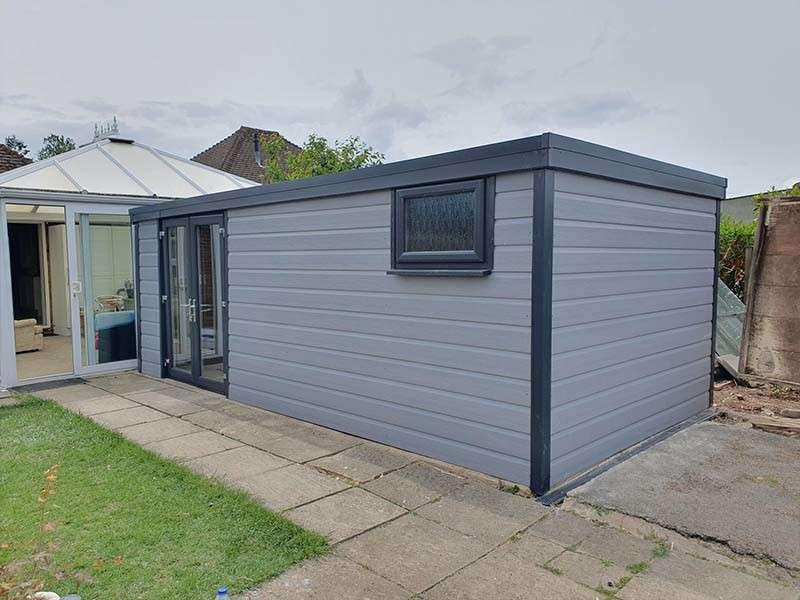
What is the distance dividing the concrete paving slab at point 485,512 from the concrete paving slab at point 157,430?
257cm

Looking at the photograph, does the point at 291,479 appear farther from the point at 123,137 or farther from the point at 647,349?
the point at 123,137

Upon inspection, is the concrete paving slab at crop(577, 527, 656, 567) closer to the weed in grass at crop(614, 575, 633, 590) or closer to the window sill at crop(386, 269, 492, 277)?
the weed in grass at crop(614, 575, 633, 590)

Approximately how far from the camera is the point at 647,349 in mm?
4574

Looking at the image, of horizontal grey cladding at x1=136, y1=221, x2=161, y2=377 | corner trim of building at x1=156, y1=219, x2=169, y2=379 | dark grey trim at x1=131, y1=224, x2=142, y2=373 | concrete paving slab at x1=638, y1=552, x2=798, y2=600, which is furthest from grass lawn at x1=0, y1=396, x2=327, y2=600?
dark grey trim at x1=131, y1=224, x2=142, y2=373

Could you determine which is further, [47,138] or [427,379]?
[47,138]

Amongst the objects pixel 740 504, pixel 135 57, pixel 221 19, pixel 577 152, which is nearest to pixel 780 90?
pixel 577 152

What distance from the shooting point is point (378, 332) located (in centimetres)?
461

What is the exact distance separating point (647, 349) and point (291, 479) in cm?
292

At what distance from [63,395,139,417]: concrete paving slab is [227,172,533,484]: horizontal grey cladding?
3.70 feet

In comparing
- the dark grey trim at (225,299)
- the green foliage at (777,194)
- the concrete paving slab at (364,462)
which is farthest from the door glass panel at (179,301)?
the green foliage at (777,194)

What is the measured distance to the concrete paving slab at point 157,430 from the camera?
15.8 feet

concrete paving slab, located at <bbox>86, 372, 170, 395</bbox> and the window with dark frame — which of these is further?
concrete paving slab, located at <bbox>86, 372, 170, 395</bbox>

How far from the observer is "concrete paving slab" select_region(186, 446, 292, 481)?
4000 mm

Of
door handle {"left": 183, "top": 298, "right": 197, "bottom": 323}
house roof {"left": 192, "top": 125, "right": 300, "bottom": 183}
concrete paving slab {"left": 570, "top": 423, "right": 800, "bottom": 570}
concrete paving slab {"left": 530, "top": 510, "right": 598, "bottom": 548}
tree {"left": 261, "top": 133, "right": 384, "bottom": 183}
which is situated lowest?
concrete paving slab {"left": 530, "top": 510, "right": 598, "bottom": 548}
